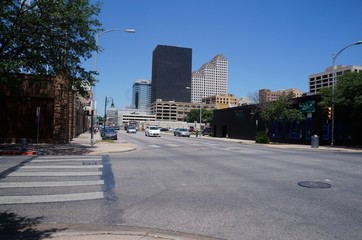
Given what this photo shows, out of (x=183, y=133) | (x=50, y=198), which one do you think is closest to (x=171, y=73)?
(x=183, y=133)

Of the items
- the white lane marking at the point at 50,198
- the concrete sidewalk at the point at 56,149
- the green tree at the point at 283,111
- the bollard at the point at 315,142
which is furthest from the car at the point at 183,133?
the white lane marking at the point at 50,198

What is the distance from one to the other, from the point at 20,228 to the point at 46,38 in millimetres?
15839

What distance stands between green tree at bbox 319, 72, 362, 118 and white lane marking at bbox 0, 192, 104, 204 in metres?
29.8

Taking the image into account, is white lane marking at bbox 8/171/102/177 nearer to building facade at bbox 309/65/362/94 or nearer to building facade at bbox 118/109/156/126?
building facade at bbox 309/65/362/94

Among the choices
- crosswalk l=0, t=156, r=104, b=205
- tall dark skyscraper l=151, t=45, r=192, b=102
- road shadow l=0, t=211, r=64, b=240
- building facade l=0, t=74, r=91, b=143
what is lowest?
road shadow l=0, t=211, r=64, b=240

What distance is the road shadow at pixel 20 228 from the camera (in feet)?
17.4

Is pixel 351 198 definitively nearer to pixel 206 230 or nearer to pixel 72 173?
pixel 206 230

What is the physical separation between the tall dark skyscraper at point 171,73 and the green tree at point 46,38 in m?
144

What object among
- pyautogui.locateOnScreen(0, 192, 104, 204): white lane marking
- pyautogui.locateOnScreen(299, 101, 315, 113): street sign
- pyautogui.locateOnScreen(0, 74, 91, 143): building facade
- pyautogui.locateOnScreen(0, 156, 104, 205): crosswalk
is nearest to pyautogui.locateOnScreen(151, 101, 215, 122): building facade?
pyautogui.locateOnScreen(299, 101, 315, 113): street sign

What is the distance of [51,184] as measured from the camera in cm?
963

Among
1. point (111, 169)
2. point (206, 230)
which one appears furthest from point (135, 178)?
point (206, 230)

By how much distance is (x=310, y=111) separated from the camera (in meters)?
38.8

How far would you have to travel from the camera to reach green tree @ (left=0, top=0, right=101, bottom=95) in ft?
59.4

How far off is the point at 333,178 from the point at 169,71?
172 metres
